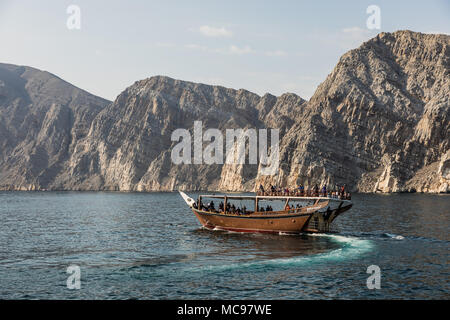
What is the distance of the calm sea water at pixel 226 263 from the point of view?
25609mm

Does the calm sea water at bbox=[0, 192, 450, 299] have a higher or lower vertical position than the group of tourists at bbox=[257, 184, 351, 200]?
lower

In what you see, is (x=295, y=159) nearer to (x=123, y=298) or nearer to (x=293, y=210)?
(x=293, y=210)

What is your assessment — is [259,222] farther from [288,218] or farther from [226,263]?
[226,263]

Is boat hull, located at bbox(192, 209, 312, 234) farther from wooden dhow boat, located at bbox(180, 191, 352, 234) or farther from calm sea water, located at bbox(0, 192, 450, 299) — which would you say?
calm sea water, located at bbox(0, 192, 450, 299)


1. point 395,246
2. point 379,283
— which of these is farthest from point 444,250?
point 379,283

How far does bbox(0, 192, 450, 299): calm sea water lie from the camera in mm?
25609

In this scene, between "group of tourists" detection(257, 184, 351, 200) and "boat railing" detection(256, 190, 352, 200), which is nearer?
"boat railing" detection(256, 190, 352, 200)

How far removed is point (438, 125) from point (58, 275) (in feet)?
586

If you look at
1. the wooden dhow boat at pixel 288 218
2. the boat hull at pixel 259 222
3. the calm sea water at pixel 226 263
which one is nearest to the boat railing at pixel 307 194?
the wooden dhow boat at pixel 288 218

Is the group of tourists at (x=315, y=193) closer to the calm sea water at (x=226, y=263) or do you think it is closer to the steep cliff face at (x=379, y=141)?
the calm sea water at (x=226, y=263)

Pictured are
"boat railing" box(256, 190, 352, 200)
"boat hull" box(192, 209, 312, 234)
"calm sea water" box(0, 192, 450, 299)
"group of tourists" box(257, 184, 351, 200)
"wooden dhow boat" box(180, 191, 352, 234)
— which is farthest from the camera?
"group of tourists" box(257, 184, 351, 200)

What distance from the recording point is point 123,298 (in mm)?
24469

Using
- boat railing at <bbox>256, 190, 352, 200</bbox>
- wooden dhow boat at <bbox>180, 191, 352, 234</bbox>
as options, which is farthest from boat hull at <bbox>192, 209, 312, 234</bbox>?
boat railing at <bbox>256, 190, 352, 200</bbox>

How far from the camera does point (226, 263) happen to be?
3372 centimetres
